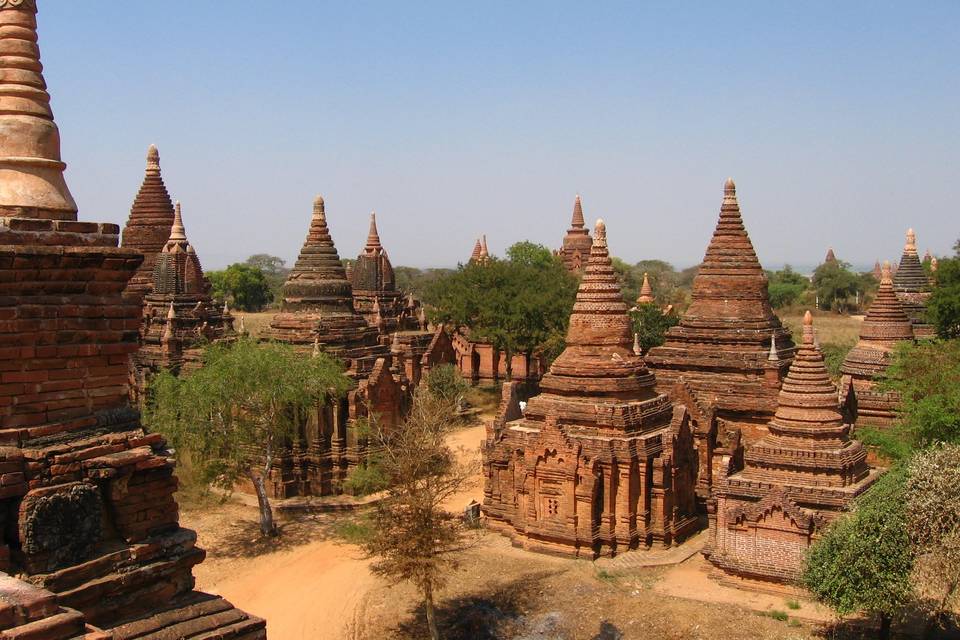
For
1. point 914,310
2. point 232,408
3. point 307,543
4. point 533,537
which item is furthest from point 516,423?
point 914,310

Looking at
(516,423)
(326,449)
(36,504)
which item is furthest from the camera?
(326,449)

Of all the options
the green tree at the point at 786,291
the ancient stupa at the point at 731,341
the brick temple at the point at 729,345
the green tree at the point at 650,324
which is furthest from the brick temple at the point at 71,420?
the green tree at the point at 786,291

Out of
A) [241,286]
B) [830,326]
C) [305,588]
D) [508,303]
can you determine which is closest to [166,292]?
[508,303]

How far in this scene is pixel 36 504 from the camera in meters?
6.02

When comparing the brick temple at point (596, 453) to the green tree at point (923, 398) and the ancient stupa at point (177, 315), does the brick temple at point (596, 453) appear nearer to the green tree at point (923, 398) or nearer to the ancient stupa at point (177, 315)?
the green tree at point (923, 398)

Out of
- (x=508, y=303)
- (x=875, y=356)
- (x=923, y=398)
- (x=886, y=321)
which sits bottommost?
(x=923, y=398)

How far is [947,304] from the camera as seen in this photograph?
107 feet

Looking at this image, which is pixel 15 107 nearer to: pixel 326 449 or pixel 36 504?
pixel 36 504

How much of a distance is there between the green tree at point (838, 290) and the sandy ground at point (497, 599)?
70904 millimetres

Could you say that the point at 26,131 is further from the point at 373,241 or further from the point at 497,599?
the point at 373,241

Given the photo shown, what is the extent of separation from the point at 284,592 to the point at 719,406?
1150 centimetres

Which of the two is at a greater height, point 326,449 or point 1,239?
point 1,239

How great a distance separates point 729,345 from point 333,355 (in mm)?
11045

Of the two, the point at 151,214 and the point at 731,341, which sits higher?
the point at 151,214
